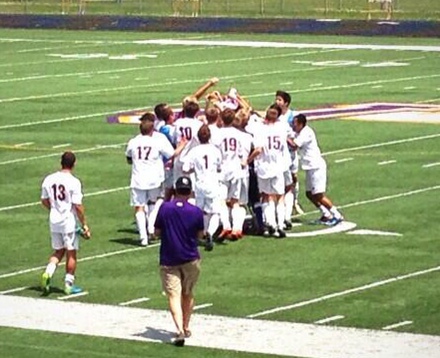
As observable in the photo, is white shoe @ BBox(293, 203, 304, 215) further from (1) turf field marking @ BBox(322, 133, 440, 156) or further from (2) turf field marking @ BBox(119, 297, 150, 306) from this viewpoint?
(2) turf field marking @ BBox(119, 297, 150, 306)

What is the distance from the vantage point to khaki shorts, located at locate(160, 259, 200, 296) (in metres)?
17.6

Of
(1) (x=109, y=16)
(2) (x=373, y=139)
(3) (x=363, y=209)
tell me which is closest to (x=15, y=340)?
(3) (x=363, y=209)

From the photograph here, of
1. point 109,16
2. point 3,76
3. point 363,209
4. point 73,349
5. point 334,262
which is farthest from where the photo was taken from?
point 109,16

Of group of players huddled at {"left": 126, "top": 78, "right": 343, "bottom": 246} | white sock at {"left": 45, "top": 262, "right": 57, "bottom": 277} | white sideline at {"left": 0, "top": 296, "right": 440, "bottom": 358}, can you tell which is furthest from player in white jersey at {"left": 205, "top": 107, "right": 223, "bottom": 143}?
white sideline at {"left": 0, "top": 296, "right": 440, "bottom": 358}

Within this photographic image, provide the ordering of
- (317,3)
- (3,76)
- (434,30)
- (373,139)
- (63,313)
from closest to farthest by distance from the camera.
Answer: (63,313) → (373,139) → (3,76) → (434,30) → (317,3)

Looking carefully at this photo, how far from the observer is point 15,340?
58.9ft

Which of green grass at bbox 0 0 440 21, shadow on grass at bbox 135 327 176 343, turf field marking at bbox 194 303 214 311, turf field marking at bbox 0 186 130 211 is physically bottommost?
green grass at bbox 0 0 440 21

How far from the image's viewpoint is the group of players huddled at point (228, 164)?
2311 centimetres

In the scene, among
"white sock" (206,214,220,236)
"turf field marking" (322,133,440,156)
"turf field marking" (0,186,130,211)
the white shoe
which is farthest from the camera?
"turf field marking" (322,133,440,156)

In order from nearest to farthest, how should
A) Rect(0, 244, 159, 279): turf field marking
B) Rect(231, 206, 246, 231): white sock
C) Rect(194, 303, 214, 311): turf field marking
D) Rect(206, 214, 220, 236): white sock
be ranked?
Rect(194, 303, 214, 311): turf field marking → Rect(0, 244, 159, 279): turf field marking → Rect(206, 214, 220, 236): white sock → Rect(231, 206, 246, 231): white sock

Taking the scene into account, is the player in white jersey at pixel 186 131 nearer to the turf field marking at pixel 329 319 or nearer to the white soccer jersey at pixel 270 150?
the white soccer jersey at pixel 270 150

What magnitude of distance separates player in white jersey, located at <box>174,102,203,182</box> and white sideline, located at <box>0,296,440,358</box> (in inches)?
165

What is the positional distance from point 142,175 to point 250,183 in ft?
6.49

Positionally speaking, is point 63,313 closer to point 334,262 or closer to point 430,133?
point 334,262
